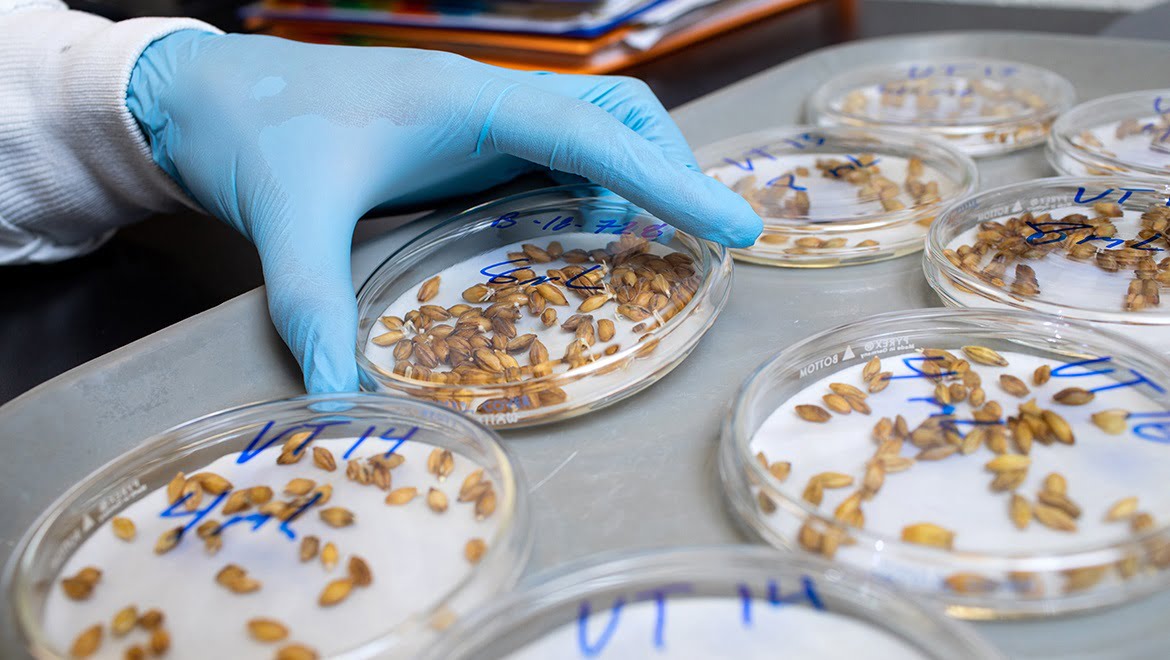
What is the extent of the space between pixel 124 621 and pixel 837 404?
2.08 ft

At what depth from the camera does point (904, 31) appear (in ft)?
7.02

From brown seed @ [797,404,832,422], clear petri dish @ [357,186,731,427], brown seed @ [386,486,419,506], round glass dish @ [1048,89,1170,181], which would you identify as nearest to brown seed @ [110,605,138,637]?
brown seed @ [386,486,419,506]

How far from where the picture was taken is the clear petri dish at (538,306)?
2.96 ft

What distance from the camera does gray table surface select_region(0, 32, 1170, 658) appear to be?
2.49ft

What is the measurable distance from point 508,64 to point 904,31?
0.93 m

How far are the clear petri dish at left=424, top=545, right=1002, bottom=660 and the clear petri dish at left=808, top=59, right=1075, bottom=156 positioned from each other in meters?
0.95

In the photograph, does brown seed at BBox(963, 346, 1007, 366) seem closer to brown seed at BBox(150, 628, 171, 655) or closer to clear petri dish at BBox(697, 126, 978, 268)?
clear petri dish at BBox(697, 126, 978, 268)

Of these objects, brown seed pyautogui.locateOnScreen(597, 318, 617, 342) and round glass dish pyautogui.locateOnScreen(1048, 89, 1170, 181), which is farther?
round glass dish pyautogui.locateOnScreen(1048, 89, 1170, 181)

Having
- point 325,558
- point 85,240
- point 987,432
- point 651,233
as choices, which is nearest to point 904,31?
point 651,233

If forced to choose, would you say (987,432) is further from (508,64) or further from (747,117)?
(508,64)

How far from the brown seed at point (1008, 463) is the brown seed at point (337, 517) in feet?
1.76

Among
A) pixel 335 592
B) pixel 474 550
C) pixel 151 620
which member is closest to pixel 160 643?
pixel 151 620

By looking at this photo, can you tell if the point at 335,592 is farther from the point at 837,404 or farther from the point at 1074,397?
the point at 1074,397

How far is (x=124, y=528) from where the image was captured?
81 centimetres
